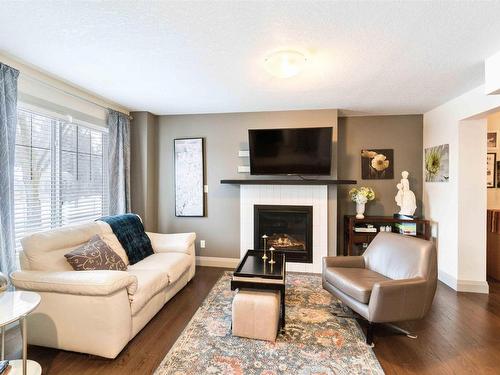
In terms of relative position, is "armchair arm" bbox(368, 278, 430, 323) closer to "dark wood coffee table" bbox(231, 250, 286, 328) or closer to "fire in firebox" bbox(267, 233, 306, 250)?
"dark wood coffee table" bbox(231, 250, 286, 328)

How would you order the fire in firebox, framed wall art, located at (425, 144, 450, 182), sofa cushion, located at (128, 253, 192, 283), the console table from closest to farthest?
sofa cushion, located at (128, 253, 192, 283), framed wall art, located at (425, 144, 450, 182), the console table, the fire in firebox

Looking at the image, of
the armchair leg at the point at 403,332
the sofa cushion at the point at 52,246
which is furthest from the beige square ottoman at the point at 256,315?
the sofa cushion at the point at 52,246

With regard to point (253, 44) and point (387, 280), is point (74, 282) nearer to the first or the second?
point (253, 44)

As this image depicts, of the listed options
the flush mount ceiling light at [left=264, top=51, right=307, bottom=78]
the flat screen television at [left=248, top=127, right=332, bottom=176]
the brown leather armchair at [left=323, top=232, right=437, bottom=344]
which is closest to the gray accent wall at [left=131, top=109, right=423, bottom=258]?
the flat screen television at [left=248, top=127, right=332, bottom=176]

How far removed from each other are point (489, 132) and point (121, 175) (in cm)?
536

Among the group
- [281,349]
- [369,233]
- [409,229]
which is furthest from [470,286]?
[281,349]

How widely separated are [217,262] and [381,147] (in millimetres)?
3151

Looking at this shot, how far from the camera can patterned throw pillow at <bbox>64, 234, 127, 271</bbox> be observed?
213 cm

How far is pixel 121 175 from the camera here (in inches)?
141

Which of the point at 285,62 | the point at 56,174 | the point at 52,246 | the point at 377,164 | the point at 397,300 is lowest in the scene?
the point at 397,300

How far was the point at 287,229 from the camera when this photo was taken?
3.82m

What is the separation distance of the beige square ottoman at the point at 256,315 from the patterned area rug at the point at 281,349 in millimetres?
67

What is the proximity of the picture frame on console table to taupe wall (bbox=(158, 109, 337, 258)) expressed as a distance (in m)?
0.09

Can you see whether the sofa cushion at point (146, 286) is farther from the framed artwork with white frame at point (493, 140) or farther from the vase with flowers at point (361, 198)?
the framed artwork with white frame at point (493, 140)
